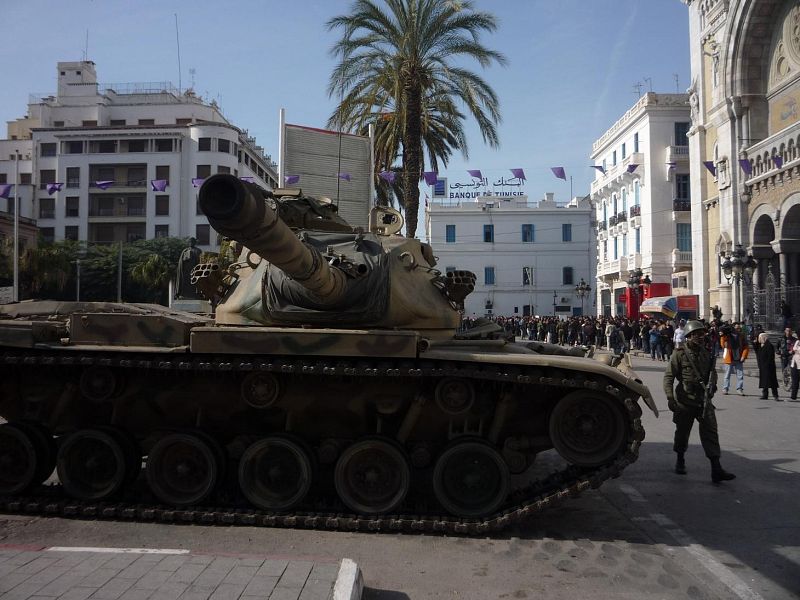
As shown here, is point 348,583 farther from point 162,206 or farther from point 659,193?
point 162,206

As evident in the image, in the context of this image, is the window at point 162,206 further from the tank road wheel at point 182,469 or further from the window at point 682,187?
the tank road wheel at point 182,469

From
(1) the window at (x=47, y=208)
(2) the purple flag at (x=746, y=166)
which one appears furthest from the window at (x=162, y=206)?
(2) the purple flag at (x=746, y=166)

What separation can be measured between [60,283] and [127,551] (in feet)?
125

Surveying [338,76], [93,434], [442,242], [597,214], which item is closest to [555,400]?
[93,434]

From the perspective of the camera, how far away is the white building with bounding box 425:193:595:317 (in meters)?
61.6

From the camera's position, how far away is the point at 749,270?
27.1 m

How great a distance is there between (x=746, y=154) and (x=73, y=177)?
5232 cm

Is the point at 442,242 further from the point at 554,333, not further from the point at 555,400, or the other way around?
the point at 555,400

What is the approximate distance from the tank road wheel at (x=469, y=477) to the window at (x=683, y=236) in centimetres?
3981

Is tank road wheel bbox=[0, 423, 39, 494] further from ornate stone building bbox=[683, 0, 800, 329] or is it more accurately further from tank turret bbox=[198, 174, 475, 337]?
ornate stone building bbox=[683, 0, 800, 329]

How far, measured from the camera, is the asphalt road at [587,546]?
4.84m

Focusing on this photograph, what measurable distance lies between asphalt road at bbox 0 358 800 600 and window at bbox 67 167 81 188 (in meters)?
58.1

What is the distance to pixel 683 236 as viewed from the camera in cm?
4216

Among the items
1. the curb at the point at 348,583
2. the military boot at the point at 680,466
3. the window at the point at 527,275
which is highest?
the window at the point at 527,275
